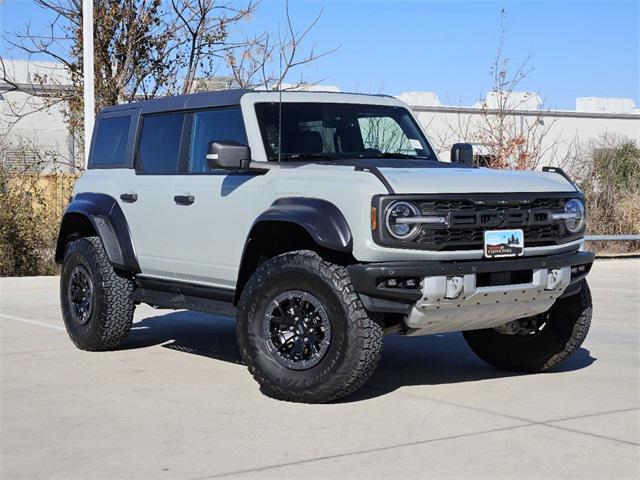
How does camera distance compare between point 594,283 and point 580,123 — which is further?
point 580,123

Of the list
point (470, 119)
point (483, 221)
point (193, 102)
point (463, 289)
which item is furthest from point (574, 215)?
point (470, 119)

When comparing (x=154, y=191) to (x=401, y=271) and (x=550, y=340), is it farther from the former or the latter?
(x=550, y=340)

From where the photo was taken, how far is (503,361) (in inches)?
322

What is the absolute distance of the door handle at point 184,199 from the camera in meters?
8.03

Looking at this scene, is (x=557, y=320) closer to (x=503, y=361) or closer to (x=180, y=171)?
(x=503, y=361)

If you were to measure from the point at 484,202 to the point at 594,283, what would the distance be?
8656 millimetres

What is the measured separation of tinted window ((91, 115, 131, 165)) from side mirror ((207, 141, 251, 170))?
1936 millimetres

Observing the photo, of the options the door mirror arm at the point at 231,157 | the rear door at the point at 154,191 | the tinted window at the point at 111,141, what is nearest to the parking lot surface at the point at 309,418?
the rear door at the point at 154,191

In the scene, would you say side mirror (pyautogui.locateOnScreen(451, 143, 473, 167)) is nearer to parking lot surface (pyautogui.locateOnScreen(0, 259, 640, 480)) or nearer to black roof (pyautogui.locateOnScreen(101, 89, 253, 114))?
parking lot surface (pyautogui.locateOnScreen(0, 259, 640, 480))

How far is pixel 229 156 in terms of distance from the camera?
727 centimetres

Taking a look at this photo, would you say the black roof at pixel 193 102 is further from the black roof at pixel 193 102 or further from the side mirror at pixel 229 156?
the side mirror at pixel 229 156

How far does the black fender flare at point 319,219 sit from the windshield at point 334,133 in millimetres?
746

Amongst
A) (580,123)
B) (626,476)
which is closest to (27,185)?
(626,476)

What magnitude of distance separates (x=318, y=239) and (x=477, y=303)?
108 centimetres
